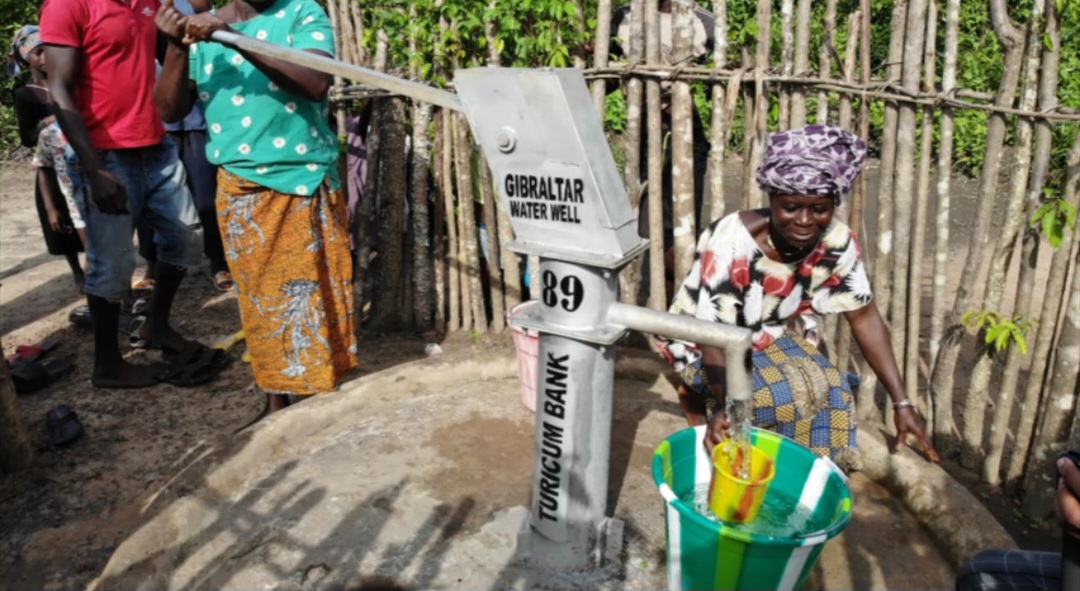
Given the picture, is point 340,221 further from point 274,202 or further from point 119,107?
point 119,107

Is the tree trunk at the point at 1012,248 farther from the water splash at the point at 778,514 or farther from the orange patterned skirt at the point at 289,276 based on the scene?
the orange patterned skirt at the point at 289,276

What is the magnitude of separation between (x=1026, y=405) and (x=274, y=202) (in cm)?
280

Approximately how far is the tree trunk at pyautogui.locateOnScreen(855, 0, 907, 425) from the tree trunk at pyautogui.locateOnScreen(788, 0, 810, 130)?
0.98 feet

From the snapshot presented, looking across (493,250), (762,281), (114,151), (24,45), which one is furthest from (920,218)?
(24,45)

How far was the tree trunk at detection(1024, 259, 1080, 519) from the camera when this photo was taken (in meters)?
2.95

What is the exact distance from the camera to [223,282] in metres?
5.52

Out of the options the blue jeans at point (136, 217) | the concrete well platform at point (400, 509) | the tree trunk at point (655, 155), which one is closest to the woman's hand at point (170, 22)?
the blue jeans at point (136, 217)

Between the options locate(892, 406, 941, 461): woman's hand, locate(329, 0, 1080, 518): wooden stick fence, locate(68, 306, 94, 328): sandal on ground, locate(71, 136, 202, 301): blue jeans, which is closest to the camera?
locate(892, 406, 941, 461): woman's hand

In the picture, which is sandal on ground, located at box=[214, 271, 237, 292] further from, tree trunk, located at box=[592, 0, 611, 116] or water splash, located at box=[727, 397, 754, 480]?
water splash, located at box=[727, 397, 754, 480]

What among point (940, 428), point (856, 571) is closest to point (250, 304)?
point (856, 571)

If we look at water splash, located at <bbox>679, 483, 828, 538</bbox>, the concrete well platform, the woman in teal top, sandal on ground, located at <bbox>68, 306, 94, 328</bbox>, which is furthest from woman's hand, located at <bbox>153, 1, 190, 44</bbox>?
sandal on ground, located at <bbox>68, 306, 94, 328</bbox>

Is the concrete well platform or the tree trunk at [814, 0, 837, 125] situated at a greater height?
the tree trunk at [814, 0, 837, 125]

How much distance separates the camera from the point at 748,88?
3.53 metres

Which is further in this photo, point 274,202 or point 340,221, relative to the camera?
point 340,221
